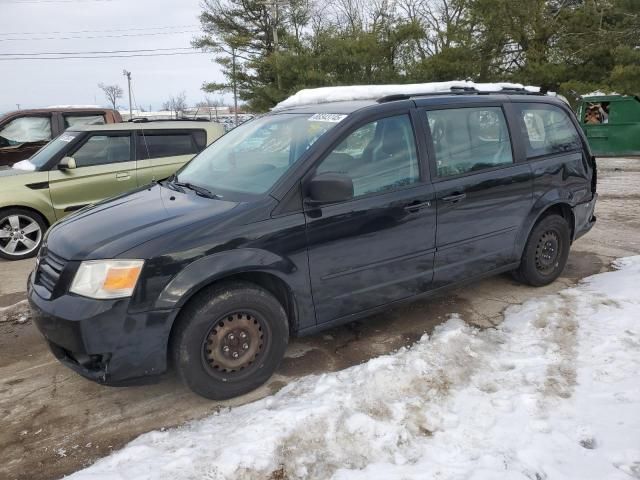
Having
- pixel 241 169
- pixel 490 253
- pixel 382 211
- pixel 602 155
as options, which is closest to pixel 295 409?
pixel 382 211

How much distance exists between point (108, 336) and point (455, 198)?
250cm

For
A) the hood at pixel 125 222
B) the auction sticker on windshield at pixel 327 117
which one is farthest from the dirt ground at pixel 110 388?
the auction sticker on windshield at pixel 327 117

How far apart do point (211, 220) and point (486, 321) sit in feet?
7.78

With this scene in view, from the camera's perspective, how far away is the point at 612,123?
14.2 m

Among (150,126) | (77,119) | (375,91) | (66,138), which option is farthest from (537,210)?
(77,119)

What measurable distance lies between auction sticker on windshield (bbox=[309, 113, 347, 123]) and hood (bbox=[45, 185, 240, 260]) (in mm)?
902

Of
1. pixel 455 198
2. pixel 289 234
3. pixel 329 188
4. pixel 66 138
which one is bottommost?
pixel 289 234

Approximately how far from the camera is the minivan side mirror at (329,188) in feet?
9.82

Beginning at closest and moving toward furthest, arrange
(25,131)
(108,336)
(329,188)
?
(108,336)
(329,188)
(25,131)

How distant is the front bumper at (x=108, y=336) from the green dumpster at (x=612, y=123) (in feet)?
48.1

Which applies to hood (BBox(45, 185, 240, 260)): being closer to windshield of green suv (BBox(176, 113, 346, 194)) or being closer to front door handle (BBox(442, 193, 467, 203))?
windshield of green suv (BBox(176, 113, 346, 194))

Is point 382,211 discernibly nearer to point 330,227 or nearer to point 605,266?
Result: point 330,227

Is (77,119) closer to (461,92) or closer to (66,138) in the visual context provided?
(66,138)

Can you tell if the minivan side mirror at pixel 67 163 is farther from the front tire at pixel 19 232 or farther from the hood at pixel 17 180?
the front tire at pixel 19 232
